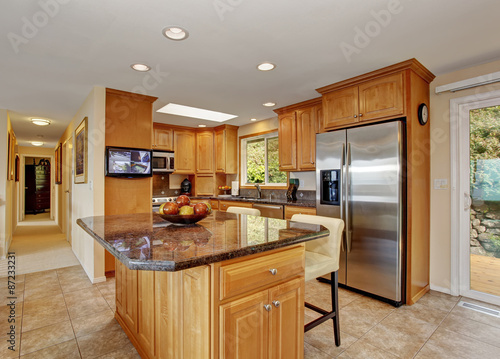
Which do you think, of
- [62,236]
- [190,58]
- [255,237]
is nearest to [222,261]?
[255,237]

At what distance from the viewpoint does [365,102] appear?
295 centimetres

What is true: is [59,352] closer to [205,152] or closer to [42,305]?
[42,305]

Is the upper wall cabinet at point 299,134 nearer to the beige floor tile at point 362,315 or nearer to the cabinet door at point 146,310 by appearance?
the beige floor tile at point 362,315

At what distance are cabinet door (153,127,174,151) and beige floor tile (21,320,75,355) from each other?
348cm

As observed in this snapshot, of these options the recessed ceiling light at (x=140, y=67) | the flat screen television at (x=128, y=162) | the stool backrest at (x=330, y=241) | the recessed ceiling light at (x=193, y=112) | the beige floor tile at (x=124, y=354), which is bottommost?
the beige floor tile at (x=124, y=354)

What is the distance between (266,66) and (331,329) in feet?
8.02

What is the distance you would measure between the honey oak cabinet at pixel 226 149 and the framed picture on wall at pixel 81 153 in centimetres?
240

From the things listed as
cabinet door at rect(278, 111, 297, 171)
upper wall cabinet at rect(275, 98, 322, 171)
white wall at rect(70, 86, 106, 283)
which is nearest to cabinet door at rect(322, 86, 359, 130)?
upper wall cabinet at rect(275, 98, 322, 171)

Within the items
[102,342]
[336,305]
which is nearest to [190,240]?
[336,305]

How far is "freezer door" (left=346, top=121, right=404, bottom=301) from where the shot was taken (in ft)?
8.68

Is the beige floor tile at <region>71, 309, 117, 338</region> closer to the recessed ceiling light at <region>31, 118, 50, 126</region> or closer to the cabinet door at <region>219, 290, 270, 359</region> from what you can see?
the cabinet door at <region>219, 290, 270, 359</region>

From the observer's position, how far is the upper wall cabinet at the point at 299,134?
385 centimetres

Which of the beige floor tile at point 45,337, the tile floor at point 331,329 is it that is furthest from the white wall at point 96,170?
the beige floor tile at point 45,337

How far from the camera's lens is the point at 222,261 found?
115cm
